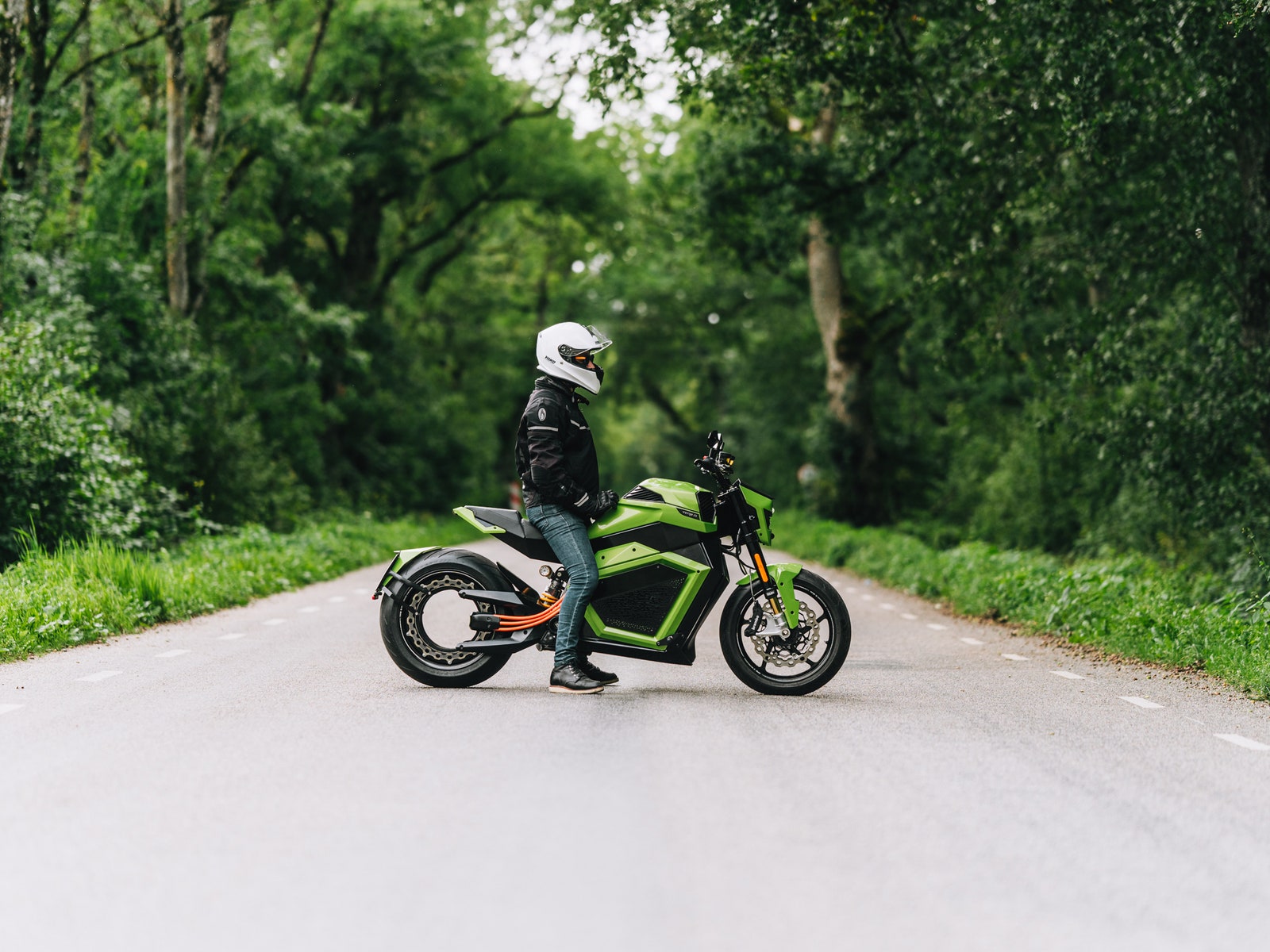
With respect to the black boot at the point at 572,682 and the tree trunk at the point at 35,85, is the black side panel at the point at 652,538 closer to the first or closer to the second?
the black boot at the point at 572,682

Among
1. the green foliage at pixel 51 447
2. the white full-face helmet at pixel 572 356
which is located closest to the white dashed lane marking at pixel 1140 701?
the white full-face helmet at pixel 572 356

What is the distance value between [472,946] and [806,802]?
1918 mm

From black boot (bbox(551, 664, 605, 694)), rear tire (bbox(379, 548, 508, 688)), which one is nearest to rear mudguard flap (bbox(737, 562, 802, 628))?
black boot (bbox(551, 664, 605, 694))

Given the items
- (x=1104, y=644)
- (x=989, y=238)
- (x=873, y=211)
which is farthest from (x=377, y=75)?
(x=1104, y=644)

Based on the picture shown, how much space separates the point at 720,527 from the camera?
8102mm

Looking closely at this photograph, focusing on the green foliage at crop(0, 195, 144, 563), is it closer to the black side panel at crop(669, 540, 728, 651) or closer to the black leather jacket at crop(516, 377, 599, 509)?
the black leather jacket at crop(516, 377, 599, 509)

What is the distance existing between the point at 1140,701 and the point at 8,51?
13052 millimetres

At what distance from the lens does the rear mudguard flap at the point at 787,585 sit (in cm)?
785

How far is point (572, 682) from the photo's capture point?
308 inches

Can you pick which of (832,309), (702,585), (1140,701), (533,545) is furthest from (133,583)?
(832,309)

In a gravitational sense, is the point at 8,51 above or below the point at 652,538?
above

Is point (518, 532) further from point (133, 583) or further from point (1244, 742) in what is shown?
point (133, 583)

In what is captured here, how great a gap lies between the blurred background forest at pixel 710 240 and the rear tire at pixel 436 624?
22.7 feet

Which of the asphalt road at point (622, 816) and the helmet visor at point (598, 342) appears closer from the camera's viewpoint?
the asphalt road at point (622, 816)
